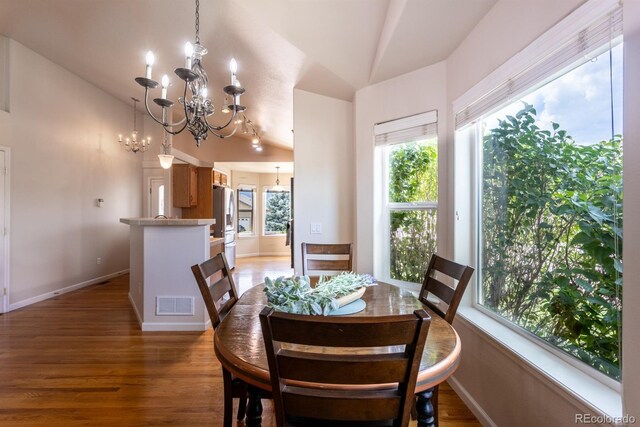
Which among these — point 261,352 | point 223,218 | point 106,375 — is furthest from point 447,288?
point 223,218

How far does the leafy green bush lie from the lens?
1.18m

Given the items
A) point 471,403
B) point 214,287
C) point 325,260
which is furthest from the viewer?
point 325,260

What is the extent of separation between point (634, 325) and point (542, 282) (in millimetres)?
615

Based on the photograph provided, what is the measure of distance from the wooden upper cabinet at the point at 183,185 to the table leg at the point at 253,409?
5692mm

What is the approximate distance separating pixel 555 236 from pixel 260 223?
7.67 meters

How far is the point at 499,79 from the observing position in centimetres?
167

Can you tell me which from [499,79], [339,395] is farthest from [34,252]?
[499,79]

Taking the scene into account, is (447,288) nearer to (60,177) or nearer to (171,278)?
(171,278)

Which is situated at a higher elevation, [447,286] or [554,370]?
[447,286]

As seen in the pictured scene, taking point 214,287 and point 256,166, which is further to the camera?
point 256,166

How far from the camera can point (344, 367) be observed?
77 cm

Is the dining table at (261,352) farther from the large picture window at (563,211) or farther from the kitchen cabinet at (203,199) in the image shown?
the kitchen cabinet at (203,199)

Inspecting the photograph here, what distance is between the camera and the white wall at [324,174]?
3270 mm

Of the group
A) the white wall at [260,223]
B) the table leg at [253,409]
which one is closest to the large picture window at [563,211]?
the table leg at [253,409]
